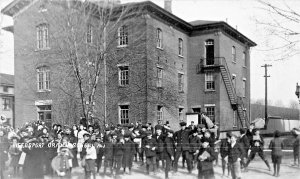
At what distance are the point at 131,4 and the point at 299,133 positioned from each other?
35.4 feet

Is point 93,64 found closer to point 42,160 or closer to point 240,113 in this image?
point 42,160

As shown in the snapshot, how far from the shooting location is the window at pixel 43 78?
73.9 feet

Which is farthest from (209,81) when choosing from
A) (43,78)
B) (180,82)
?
(43,78)

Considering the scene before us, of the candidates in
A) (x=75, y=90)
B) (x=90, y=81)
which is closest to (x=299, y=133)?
(x=90, y=81)

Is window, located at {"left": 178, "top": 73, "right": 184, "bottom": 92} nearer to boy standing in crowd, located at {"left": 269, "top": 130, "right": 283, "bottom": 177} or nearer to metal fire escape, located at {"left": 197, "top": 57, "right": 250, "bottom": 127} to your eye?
metal fire escape, located at {"left": 197, "top": 57, "right": 250, "bottom": 127}

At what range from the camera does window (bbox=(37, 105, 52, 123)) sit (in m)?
23.2

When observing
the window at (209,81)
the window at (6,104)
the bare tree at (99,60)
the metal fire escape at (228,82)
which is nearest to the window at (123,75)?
the bare tree at (99,60)

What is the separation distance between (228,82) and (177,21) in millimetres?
6668

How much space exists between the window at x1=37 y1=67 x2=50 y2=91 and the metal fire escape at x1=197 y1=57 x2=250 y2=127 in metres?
12.1

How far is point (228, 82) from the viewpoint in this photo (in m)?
28.5

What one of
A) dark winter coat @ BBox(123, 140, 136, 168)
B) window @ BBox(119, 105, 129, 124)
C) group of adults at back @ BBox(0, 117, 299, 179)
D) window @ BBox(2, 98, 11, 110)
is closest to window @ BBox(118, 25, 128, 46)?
window @ BBox(119, 105, 129, 124)

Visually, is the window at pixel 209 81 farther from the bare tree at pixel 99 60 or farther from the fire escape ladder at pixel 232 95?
the bare tree at pixel 99 60

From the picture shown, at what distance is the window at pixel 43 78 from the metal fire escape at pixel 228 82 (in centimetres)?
1209

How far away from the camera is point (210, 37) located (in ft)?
93.4
